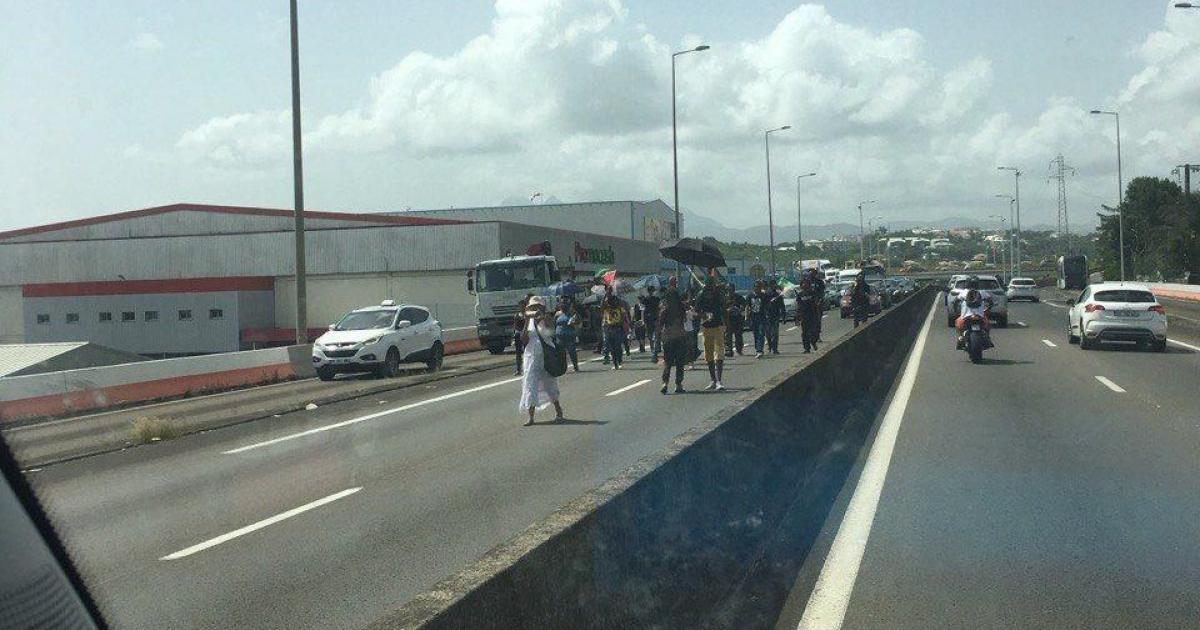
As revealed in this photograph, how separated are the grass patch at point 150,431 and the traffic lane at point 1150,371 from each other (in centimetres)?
1238

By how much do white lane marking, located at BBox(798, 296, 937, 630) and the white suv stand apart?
1463cm

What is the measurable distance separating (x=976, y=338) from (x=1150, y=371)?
11.2 ft

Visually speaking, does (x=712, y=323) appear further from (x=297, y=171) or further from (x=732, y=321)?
(x=297, y=171)

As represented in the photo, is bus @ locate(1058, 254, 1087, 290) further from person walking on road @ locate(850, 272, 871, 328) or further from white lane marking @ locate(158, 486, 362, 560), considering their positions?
white lane marking @ locate(158, 486, 362, 560)

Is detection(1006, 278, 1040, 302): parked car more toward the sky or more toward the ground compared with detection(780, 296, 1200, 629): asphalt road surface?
more toward the sky

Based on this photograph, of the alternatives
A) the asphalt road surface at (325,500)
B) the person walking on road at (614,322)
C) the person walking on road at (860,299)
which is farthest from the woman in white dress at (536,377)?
the person walking on road at (860,299)

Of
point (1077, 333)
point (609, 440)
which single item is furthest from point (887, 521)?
point (1077, 333)

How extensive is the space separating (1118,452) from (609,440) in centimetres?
521

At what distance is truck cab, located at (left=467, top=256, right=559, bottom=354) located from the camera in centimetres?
3500

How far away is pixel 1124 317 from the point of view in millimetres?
26344

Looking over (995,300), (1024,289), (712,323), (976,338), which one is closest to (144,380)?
(712,323)

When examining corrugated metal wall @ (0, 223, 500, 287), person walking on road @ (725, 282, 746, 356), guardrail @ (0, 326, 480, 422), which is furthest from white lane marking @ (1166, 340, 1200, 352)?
corrugated metal wall @ (0, 223, 500, 287)

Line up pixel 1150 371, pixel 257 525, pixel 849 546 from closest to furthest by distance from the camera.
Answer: pixel 849 546 → pixel 257 525 → pixel 1150 371

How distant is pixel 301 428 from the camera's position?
15.9 meters
